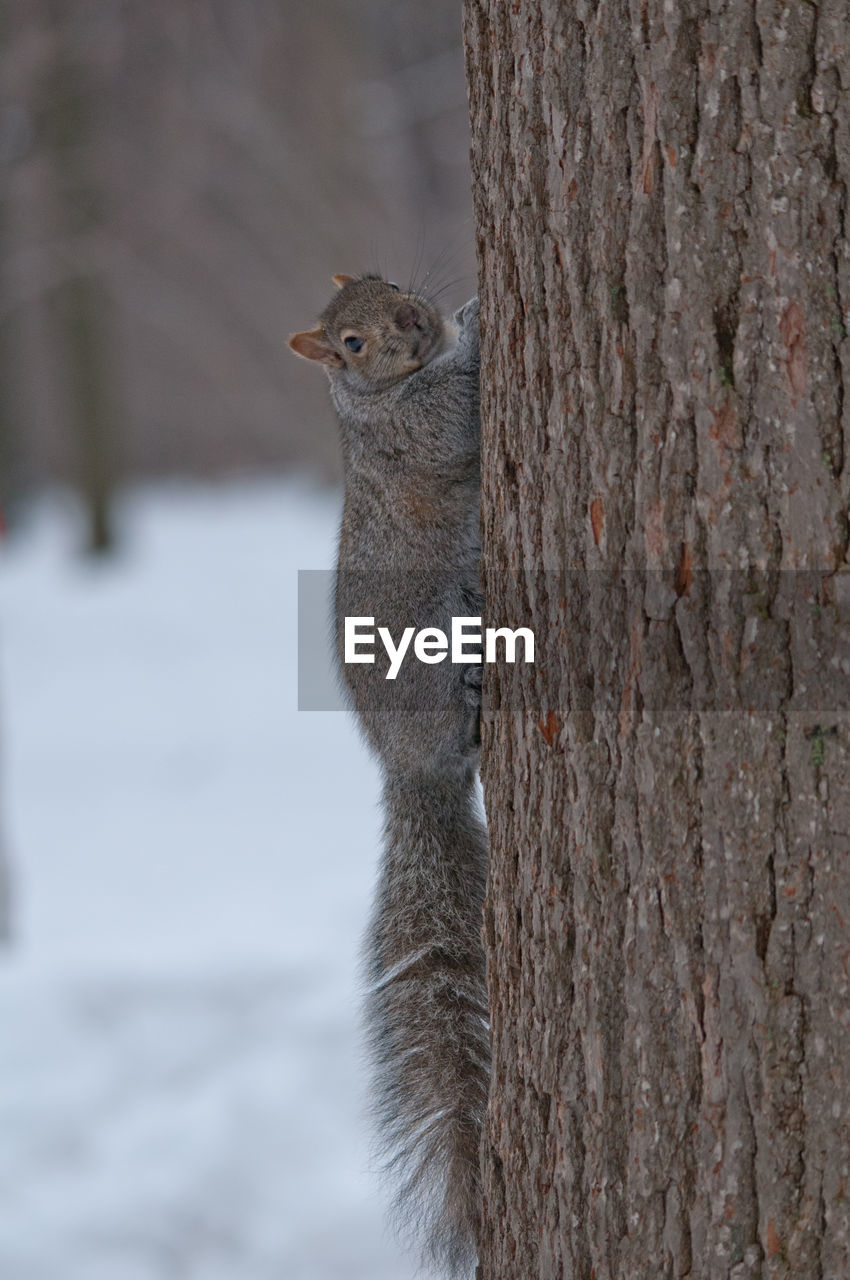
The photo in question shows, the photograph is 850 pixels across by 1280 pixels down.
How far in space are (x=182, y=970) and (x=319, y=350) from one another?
2.51 meters

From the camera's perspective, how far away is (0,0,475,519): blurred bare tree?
34.7 feet

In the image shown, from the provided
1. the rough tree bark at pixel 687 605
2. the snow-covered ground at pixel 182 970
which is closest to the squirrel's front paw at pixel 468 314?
the rough tree bark at pixel 687 605

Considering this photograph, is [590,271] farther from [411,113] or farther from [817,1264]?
[411,113]

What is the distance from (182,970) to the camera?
4.51m

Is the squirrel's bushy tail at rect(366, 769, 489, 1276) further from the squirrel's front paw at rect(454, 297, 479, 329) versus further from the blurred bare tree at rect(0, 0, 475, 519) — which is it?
the blurred bare tree at rect(0, 0, 475, 519)

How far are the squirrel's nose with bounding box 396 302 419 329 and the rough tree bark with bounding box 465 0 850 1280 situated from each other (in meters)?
0.90

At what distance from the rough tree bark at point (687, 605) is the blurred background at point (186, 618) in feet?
4.10

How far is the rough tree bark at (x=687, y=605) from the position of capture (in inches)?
58.4

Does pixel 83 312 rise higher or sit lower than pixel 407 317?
higher

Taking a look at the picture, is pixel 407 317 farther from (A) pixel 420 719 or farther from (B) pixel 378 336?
(A) pixel 420 719

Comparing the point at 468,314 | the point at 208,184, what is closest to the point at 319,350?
the point at 468,314

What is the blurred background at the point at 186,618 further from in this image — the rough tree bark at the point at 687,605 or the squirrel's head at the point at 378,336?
the rough tree bark at the point at 687,605

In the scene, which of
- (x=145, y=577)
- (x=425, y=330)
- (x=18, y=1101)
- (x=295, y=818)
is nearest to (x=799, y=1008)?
(x=425, y=330)

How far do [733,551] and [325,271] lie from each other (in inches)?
370
